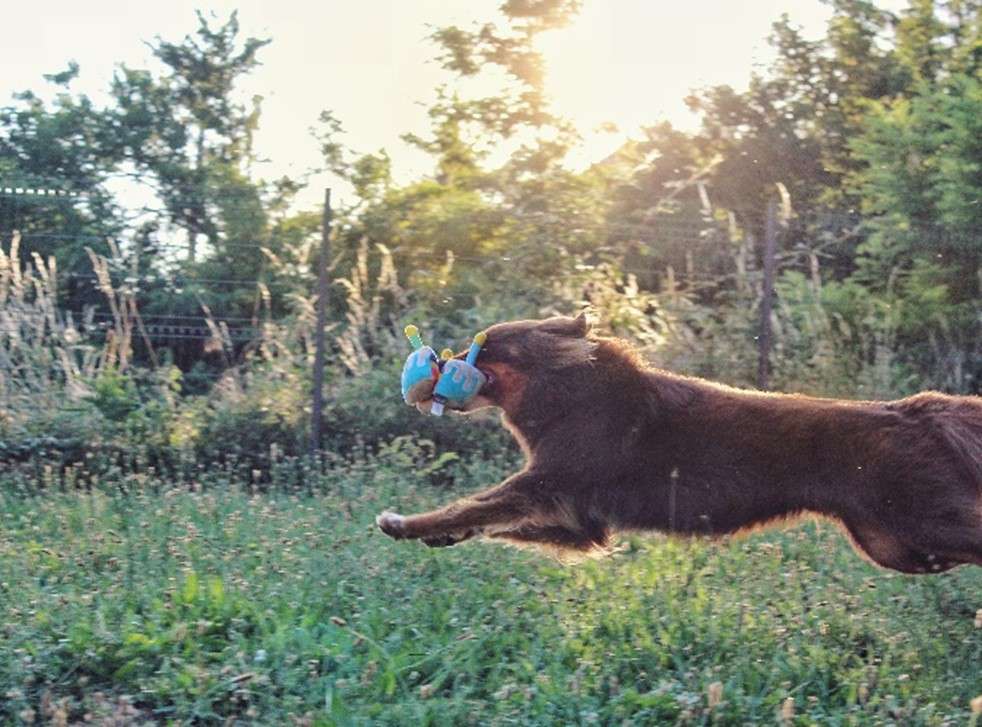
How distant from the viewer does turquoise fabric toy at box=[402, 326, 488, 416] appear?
5625 millimetres

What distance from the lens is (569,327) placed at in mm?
5754

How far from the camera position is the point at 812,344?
10.3 metres

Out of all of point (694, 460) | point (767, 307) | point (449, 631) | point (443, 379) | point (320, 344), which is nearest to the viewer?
point (449, 631)

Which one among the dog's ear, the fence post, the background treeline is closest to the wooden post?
the background treeline

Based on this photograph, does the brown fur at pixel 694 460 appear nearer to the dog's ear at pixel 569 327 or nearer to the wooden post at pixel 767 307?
the dog's ear at pixel 569 327

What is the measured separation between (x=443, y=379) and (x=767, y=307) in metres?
4.95

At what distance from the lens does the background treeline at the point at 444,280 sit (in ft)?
31.0

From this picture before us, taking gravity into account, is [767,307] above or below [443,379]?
above

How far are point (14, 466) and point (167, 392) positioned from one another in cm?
124

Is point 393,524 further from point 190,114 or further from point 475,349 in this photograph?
point 190,114

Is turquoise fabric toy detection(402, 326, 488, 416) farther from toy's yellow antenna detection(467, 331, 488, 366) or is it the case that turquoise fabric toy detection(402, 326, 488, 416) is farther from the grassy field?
the grassy field

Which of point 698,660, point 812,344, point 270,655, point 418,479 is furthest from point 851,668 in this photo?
point 812,344

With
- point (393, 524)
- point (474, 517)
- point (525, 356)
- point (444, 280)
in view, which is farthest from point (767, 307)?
point (393, 524)

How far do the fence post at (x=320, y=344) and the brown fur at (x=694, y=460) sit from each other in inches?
144
